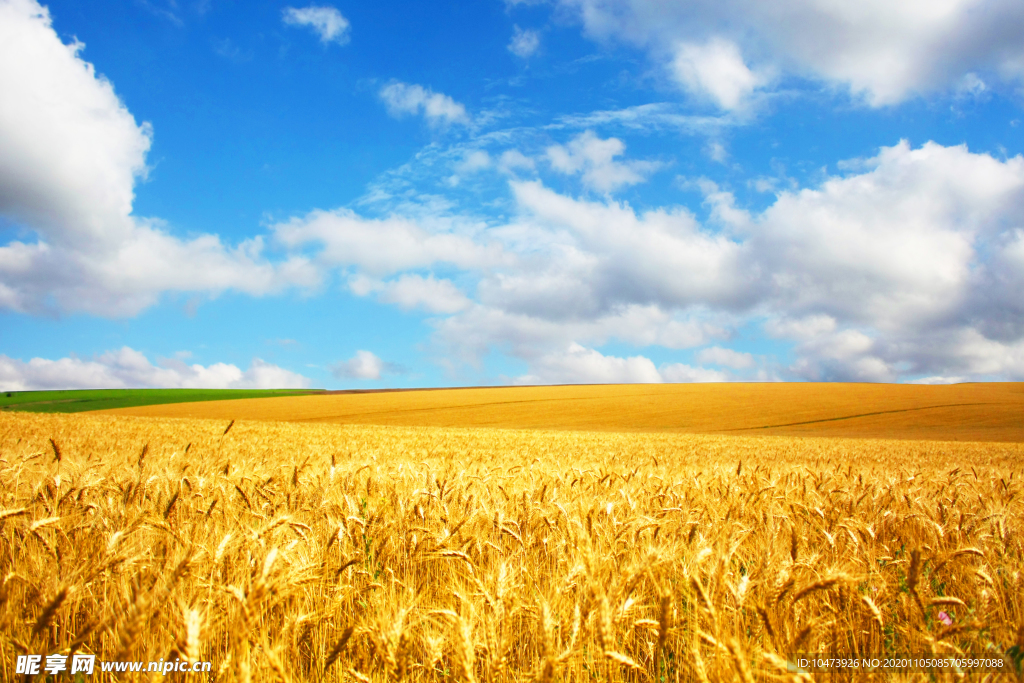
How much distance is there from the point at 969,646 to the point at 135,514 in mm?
4387

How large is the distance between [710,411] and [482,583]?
43.6m

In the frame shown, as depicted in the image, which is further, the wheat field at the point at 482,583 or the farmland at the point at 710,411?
the farmland at the point at 710,411

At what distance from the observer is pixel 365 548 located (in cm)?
314

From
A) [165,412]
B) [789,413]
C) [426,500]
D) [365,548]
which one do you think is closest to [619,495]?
[426,500]

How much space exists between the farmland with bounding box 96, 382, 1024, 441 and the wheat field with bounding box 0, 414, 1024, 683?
29945 mm

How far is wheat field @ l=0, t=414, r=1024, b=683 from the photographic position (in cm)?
192

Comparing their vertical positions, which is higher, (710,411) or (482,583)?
(482,583)

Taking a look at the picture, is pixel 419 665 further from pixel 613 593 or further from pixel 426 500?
pixel 426 500

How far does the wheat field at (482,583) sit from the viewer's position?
192cm

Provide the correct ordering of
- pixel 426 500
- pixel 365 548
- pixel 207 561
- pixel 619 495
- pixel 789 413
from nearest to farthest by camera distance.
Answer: pixel 207 561, pixel 365 548, pixel 426 500, pixel 619 495, pixel 789 413

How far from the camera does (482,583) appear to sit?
2477 millimetres

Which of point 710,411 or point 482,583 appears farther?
point 710,411

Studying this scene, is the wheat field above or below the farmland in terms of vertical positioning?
above

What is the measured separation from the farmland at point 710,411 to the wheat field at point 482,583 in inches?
1179
